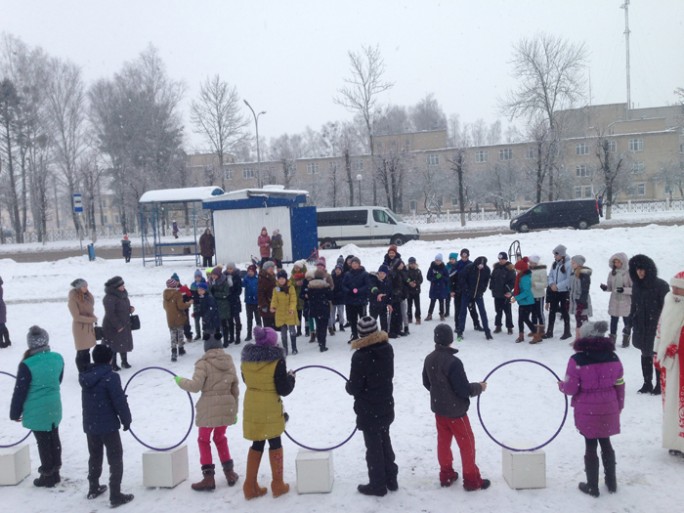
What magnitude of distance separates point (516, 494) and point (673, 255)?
1573 centimetres

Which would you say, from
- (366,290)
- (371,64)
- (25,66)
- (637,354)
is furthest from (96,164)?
(637,354)

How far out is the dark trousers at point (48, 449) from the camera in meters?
6.64

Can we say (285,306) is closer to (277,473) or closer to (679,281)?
(277,473)

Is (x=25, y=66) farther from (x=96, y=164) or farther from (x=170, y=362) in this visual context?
(x=170, y=362)

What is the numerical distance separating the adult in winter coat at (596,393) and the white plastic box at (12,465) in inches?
241

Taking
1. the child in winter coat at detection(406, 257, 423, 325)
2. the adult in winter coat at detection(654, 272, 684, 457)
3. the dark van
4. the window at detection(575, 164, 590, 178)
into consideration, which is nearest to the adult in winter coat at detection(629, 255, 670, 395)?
the adult in winter coat at detection(654, 272, 684, 457)

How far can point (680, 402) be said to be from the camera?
21.3 feet

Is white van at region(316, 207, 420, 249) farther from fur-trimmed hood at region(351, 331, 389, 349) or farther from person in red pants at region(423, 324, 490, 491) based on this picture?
fur-trimmed hood at region(351, 331, 389, 349)

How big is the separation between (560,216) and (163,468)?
28.4m

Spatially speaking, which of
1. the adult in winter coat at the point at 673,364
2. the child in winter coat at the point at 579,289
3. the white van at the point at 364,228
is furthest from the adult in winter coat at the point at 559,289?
the white van at the point at 364,228

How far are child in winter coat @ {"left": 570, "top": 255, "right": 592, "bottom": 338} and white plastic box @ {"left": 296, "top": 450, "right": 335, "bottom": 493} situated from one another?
23.4 feet

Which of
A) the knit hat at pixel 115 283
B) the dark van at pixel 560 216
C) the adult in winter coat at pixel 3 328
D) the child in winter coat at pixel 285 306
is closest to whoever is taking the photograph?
the knit hat at pixel 115 283

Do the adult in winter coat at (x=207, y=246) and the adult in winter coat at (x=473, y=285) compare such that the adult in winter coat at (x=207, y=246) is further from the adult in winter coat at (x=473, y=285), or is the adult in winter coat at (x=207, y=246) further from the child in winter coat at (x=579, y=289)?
the child in winter coat at (x=579, y=289)

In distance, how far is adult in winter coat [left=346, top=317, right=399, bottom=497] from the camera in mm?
5855
